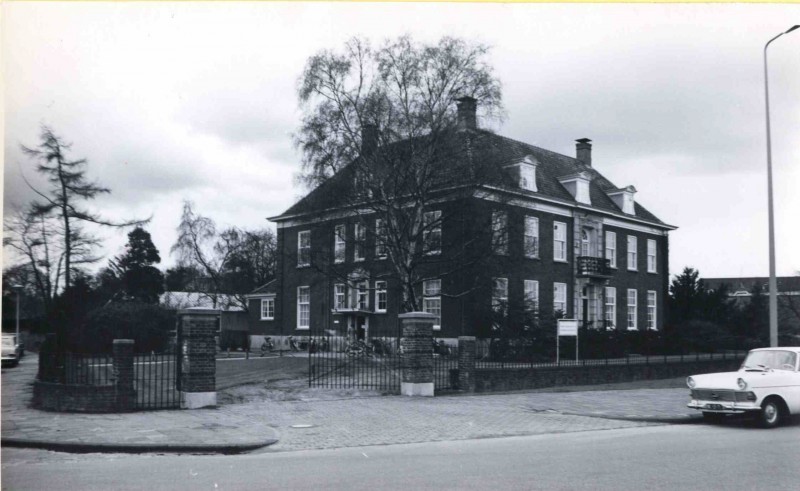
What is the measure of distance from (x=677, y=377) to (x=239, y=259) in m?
51.1

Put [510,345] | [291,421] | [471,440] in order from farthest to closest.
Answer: [510,345] → [291,421] → [471,440]

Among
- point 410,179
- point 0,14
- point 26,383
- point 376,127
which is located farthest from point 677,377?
point 0,14

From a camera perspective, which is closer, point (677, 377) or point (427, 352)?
point (427, 352)

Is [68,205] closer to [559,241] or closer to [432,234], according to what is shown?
[432,234]

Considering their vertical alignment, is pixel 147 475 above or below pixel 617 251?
below

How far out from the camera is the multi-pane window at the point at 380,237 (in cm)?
3136

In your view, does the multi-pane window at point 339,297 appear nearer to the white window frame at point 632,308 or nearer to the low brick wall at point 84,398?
the white window frame at point 632,308

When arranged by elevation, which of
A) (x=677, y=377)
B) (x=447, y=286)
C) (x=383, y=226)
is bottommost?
(x=677, y=377)

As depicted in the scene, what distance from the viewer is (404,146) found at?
30484mm

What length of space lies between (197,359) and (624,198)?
37963 millimetres

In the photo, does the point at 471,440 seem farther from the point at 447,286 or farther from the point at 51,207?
the point at 447,286

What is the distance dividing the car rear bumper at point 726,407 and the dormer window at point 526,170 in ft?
77.8

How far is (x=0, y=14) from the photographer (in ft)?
28.4

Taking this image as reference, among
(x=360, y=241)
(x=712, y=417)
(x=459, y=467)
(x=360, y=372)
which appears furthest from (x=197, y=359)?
(x=360, y=241)
